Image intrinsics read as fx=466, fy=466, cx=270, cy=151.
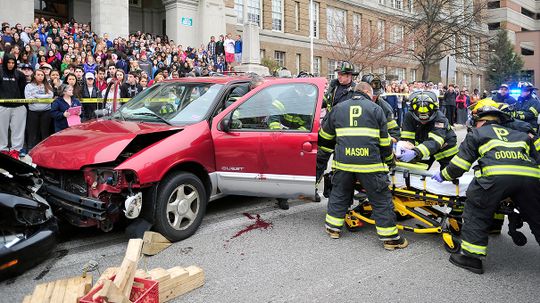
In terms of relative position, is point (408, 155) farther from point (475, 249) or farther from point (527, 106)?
point (527, 106)

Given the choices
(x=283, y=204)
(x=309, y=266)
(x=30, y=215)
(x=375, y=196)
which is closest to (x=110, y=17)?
(x=283, y=204)

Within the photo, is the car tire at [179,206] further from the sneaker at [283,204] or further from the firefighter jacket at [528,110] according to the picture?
the firefighter jacket at [528,110]

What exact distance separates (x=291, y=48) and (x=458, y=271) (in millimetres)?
34089

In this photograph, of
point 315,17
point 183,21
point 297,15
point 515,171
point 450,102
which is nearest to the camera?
point 515,171

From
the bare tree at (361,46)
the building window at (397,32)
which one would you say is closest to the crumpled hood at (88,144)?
the bare tree at (361,46)

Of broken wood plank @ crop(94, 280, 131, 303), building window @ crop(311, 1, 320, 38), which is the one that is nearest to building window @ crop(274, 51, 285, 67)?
building window @ crop(311, 1, 320, 38)

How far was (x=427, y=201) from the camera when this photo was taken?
4.85m

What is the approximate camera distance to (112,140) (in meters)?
4.61

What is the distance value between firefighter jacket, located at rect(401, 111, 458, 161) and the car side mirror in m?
2.08

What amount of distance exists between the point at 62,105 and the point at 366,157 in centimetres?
627

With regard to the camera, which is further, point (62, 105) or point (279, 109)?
point (62, 105)

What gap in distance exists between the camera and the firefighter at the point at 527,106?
7996 millimetres

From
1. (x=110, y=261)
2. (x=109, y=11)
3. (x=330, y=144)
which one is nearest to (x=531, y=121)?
(x=330, y=144)

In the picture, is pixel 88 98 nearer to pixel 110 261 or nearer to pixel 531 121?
pixel 110 261
